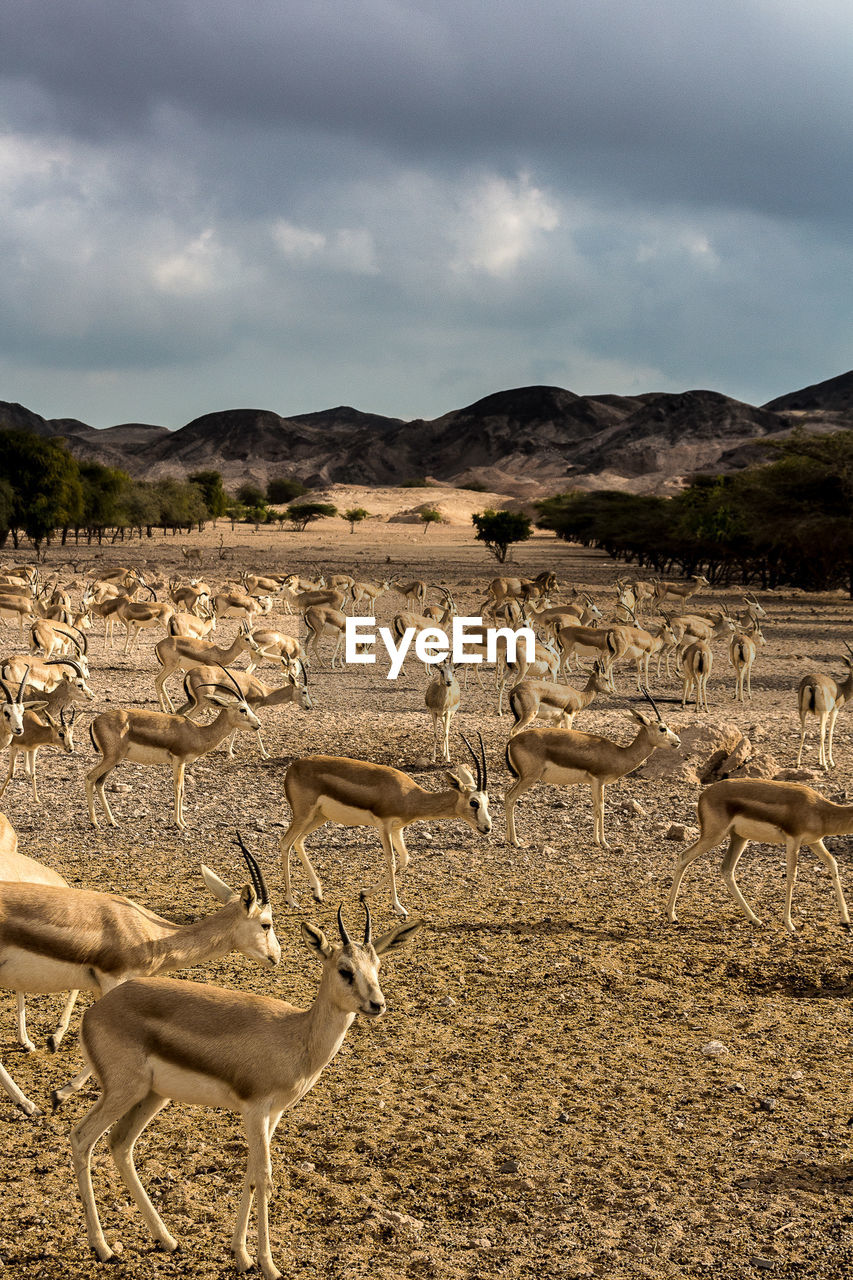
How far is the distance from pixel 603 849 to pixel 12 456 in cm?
5518

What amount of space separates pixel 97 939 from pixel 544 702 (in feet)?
32.1

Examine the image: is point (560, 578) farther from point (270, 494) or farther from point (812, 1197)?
point (270, 494)

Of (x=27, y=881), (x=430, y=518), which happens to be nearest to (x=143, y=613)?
(x=27, y=881)

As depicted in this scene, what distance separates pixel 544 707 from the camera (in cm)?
1459

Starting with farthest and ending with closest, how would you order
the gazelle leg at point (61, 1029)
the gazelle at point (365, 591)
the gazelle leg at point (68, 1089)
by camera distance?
the gazelle at point (365, 591) < the gazelle leg at point (61, 1029) < the gazelle leg at point (68, 1089)

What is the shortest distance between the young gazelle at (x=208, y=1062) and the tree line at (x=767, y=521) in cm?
3573

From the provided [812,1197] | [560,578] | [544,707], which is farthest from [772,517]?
[812,1197]

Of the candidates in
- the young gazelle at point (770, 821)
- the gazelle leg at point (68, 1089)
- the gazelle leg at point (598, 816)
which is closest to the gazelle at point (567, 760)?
the gazelle leg at point (598, 816)

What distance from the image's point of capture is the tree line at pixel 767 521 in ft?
127

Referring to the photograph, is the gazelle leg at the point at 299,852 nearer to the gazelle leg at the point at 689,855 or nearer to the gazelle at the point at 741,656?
the gazelle leg at the point at 689,855

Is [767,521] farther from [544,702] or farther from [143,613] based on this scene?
[544,702]

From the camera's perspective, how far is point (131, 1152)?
15.1 ft

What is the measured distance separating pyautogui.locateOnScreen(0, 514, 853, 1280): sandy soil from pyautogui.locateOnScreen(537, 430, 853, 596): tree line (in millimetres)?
29931

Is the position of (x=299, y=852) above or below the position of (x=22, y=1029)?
above
